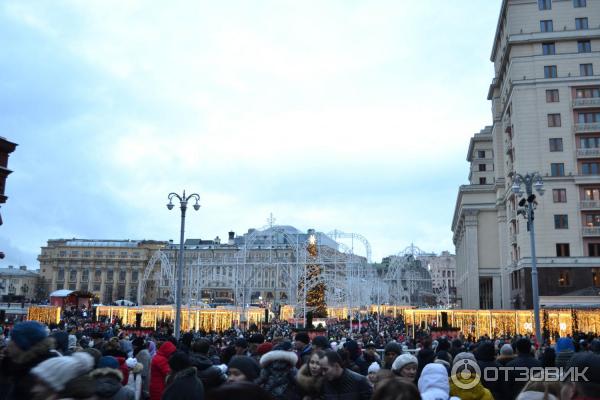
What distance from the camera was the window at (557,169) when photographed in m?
49.2

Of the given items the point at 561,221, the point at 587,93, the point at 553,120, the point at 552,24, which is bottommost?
the point at 561,221

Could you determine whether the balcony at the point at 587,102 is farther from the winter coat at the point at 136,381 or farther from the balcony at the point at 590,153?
the winter coat at the point at 136,381

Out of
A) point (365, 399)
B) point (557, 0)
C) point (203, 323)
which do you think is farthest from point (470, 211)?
point (365, 399)

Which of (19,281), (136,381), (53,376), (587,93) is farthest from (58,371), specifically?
(19,281)

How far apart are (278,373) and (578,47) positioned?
53.2m

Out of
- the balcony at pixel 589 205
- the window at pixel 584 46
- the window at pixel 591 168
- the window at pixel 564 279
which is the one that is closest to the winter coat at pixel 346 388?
the window at pixel 564 279

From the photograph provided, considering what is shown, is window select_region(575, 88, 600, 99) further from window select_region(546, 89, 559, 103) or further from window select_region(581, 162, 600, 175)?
window select_region(581, 162, 600, 175)

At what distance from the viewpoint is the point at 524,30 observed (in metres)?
51.9

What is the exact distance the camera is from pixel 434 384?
594cm

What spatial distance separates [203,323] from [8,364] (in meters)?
43.4

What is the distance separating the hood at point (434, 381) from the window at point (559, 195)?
156 feet

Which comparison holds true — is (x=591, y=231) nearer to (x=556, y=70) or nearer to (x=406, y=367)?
(x=556, y=70)

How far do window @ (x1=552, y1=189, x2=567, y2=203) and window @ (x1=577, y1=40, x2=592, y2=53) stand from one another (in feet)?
43.3

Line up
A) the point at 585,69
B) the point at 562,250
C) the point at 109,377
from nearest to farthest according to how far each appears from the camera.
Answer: the point at 109,377 < the point at 562,250 < the point at 585,69
